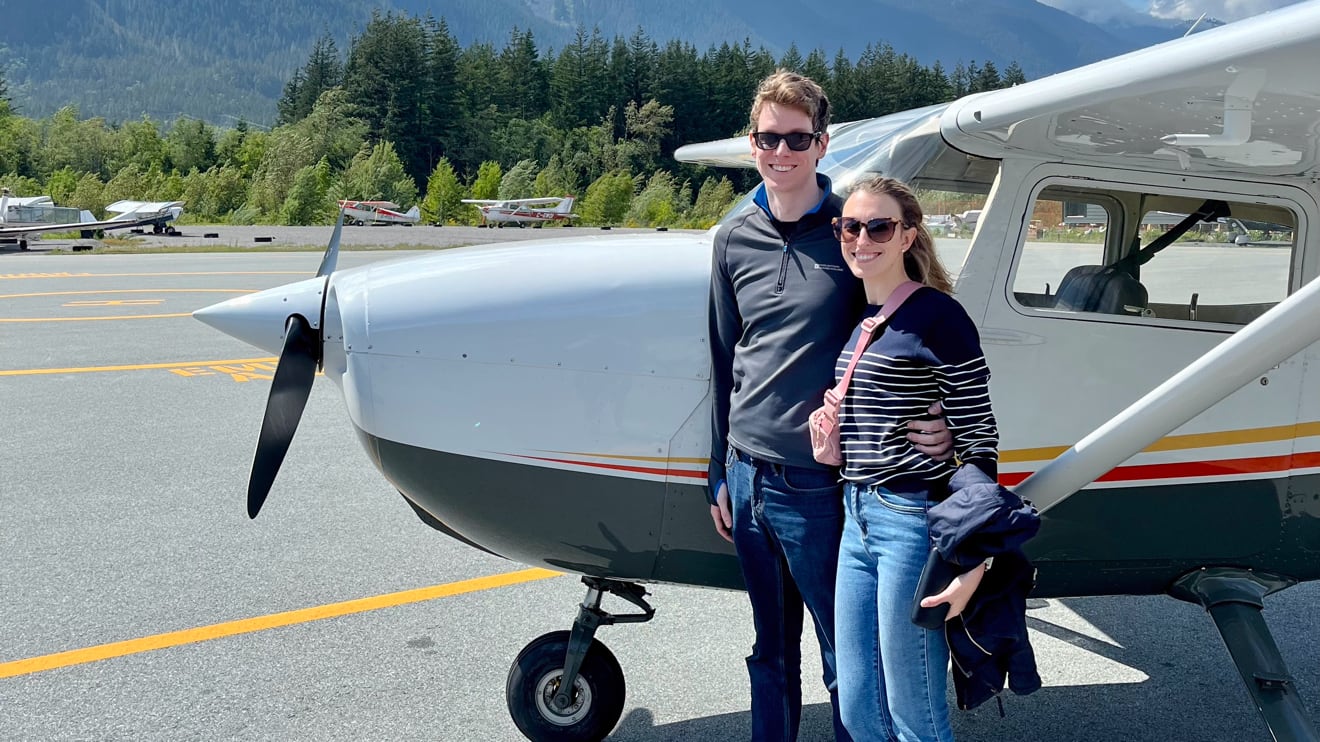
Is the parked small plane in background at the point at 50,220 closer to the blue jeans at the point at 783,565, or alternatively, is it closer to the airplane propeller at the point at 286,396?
the airplane propeller at the point at 286,396

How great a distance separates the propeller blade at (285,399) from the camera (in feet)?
8.79

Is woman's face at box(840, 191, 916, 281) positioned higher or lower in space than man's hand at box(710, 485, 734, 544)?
higher

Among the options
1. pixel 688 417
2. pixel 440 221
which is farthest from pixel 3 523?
pixel 440 221

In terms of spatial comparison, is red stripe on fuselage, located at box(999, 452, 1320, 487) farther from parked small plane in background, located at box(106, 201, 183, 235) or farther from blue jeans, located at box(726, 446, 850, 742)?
parked small plane in background, located at box(106, 201, 183, 235)

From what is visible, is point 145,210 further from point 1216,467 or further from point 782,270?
point 1216,467

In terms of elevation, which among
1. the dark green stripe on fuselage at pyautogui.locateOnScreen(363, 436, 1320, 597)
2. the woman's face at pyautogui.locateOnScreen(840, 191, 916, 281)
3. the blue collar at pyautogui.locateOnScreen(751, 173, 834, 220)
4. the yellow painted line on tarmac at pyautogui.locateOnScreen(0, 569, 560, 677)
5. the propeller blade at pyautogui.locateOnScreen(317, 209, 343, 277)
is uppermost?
the blue collar at pyautogui.locateOnScreen(751, 173, 834, 220)

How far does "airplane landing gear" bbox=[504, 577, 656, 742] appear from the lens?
121 inches

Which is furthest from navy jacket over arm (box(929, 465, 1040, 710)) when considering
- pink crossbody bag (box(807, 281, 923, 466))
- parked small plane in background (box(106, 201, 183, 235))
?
parked small plane in background (box(106, 201, 183, 235))

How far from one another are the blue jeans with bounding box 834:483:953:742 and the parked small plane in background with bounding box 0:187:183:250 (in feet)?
91.2

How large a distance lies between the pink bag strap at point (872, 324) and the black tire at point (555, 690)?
1399 mm

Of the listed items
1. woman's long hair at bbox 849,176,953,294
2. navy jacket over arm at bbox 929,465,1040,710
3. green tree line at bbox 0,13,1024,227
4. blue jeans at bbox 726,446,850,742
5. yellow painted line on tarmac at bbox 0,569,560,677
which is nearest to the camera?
navy jacket over arm at bbox 929,465,1040,710

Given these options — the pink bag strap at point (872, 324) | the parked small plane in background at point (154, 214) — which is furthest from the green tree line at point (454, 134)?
the pink bag strap at point (872, 324)

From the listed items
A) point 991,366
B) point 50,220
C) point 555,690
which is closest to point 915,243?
point 991,366

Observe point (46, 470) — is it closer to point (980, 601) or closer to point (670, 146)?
point (980, 601)
